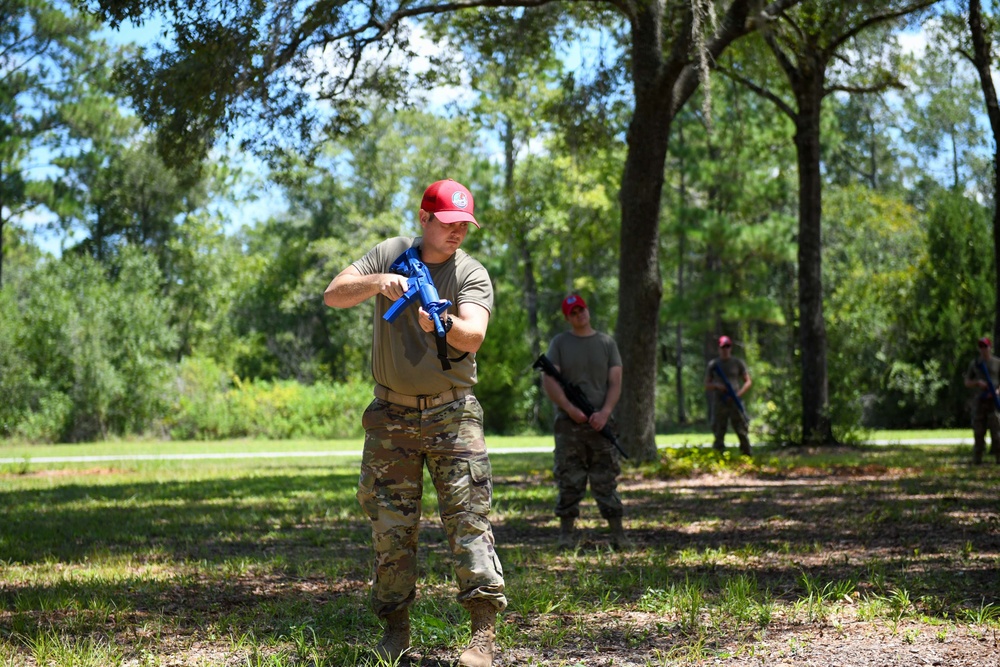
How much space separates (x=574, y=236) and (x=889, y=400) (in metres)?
12.6

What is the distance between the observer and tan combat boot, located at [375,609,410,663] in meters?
4.96

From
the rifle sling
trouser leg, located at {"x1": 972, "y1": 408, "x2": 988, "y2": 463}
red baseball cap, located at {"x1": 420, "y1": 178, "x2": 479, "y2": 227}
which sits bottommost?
trouser leg, located at {"x1": 972, "y1": 408, "x2": 988, "y2": 463}

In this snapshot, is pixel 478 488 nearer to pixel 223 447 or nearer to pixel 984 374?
pixel 984 374

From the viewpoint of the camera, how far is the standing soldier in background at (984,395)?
16562mm

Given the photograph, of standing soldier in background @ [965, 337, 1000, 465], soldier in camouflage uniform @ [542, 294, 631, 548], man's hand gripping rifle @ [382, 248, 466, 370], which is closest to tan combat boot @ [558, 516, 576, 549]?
soldier in camouflage uniform @ [542, 294, 631, 548]

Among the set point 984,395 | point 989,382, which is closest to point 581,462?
point 989,382

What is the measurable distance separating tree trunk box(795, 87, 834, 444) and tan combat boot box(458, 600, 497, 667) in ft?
57.3

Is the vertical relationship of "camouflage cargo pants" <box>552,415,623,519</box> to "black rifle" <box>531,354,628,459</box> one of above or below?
below

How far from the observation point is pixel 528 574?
7.21m

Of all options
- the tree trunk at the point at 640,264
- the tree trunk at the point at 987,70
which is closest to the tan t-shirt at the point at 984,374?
the tree trunk at the point at 987,70

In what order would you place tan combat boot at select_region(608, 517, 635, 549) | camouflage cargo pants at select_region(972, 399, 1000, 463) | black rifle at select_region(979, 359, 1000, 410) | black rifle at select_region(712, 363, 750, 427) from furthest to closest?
1. black rifle at select_region(712, 363, 750, 427)
2. camouflage cargo pants at select_region(972, 399, 1000, 463)
3. black rifle at select_region(979, 359, 1000, 410)
4. tan combat boot at select_region(608, 517, 635, 549)

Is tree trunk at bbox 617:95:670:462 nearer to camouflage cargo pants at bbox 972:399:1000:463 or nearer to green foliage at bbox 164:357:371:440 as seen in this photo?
camouflage cargo pants at bbox 972:399:1000:463

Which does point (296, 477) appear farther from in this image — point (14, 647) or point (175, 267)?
point (175, 267)

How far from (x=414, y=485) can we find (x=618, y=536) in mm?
3992
